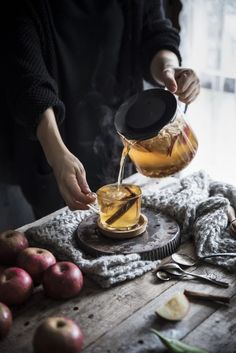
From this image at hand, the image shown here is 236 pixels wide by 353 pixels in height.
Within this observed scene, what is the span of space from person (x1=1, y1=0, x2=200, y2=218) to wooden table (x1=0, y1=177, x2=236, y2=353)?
14.1 inches

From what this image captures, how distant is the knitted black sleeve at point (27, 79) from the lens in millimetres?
1114

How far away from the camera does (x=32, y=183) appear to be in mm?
1469

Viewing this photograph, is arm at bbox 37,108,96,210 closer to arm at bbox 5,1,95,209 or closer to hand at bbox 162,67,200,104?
arm at bbox 5,1,95,209

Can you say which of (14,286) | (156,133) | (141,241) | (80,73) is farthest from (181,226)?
(80,73)

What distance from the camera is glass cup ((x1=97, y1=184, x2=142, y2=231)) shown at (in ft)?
3.49

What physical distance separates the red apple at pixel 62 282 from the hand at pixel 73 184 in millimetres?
127

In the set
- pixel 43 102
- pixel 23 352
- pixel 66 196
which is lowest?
pixel 23 352

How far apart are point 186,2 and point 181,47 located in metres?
0.15

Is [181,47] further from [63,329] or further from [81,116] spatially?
[63,329]

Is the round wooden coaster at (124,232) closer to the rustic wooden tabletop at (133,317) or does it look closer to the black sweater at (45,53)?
the rustic wooden tabletop at (133,317)

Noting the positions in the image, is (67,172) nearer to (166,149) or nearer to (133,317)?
(166,149)

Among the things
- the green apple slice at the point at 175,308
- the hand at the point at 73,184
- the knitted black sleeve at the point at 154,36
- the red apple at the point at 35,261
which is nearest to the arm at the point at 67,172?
the hand at the point at 73,184

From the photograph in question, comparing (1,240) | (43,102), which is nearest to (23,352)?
(1,240)

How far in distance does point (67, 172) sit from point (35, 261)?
18cm
